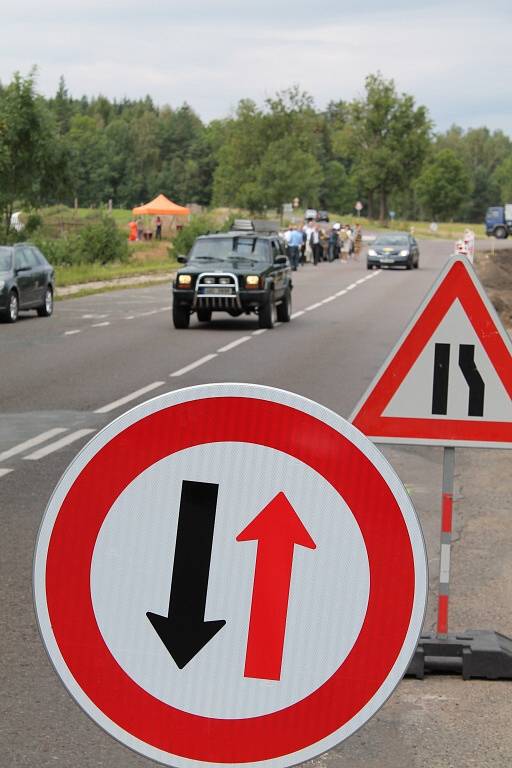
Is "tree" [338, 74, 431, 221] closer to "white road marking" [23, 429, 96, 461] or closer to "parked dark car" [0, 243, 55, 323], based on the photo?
"parked dark car" [0, 243, 55, 323]

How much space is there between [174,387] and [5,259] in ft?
40.7

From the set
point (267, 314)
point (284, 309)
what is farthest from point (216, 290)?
point (284, 309)

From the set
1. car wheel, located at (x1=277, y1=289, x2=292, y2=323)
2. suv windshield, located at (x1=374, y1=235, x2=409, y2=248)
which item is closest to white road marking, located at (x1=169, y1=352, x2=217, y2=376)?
car wheel, located at (x1=277, y1=289, x2=292, y2=323)

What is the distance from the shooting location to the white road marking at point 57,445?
1120 centimetres

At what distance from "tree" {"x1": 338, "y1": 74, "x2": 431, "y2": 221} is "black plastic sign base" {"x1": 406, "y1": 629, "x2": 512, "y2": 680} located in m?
153

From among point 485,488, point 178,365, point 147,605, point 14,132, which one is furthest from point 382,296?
point 147,605

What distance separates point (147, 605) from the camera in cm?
244

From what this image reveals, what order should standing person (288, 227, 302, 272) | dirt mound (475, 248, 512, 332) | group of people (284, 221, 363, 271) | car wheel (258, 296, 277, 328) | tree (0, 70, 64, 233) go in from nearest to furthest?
car wheel (258, 296, 277, 328) → dirt mound (475, 248, 512, 332) → tree (0, 70, 64, 233) → standing person (288, 227, 302, 272) → group of people (284, 221, 363, 271)

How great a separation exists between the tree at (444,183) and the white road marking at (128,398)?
541ft

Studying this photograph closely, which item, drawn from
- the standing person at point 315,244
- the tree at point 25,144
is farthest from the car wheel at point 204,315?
the standing person at point 315,244

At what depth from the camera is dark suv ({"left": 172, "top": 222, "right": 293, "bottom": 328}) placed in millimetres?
25797

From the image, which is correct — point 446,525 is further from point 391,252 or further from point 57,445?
point 391,252

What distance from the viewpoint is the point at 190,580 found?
243 centimetres

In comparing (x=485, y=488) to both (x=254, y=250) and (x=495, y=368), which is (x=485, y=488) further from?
(x=254, y=250)
